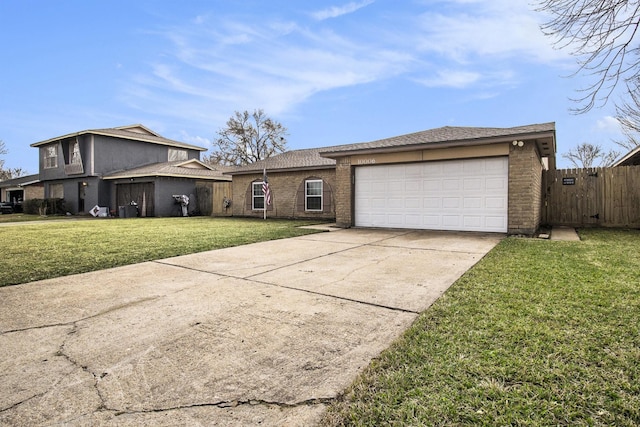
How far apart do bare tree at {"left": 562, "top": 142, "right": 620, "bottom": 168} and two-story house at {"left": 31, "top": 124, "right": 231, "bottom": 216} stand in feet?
106

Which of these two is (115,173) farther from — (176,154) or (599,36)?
(599,36)

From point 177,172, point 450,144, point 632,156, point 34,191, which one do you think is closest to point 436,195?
point 450,144

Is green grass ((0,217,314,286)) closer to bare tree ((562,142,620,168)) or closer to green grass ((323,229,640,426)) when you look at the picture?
green grass ((323,229,640,426))

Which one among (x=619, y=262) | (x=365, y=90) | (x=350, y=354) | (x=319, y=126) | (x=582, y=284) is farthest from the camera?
(x=319, y=126)

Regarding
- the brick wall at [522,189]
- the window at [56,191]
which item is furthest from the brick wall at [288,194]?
the window at [56,191]

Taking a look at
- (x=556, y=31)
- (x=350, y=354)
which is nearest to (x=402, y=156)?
(x=556, y=31)

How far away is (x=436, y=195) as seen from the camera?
10.3 metres

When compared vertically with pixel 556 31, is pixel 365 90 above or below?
above

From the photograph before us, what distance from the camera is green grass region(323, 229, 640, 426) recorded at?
1719 mm

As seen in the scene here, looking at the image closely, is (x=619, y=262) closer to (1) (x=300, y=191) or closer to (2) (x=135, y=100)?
(1) (x=300, y=191)

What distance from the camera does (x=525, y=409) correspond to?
174 cm

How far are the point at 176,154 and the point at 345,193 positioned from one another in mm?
20037

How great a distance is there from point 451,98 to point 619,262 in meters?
14.1

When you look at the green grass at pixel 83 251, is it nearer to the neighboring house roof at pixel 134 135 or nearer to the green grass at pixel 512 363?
the green grass at pixel 512 363
